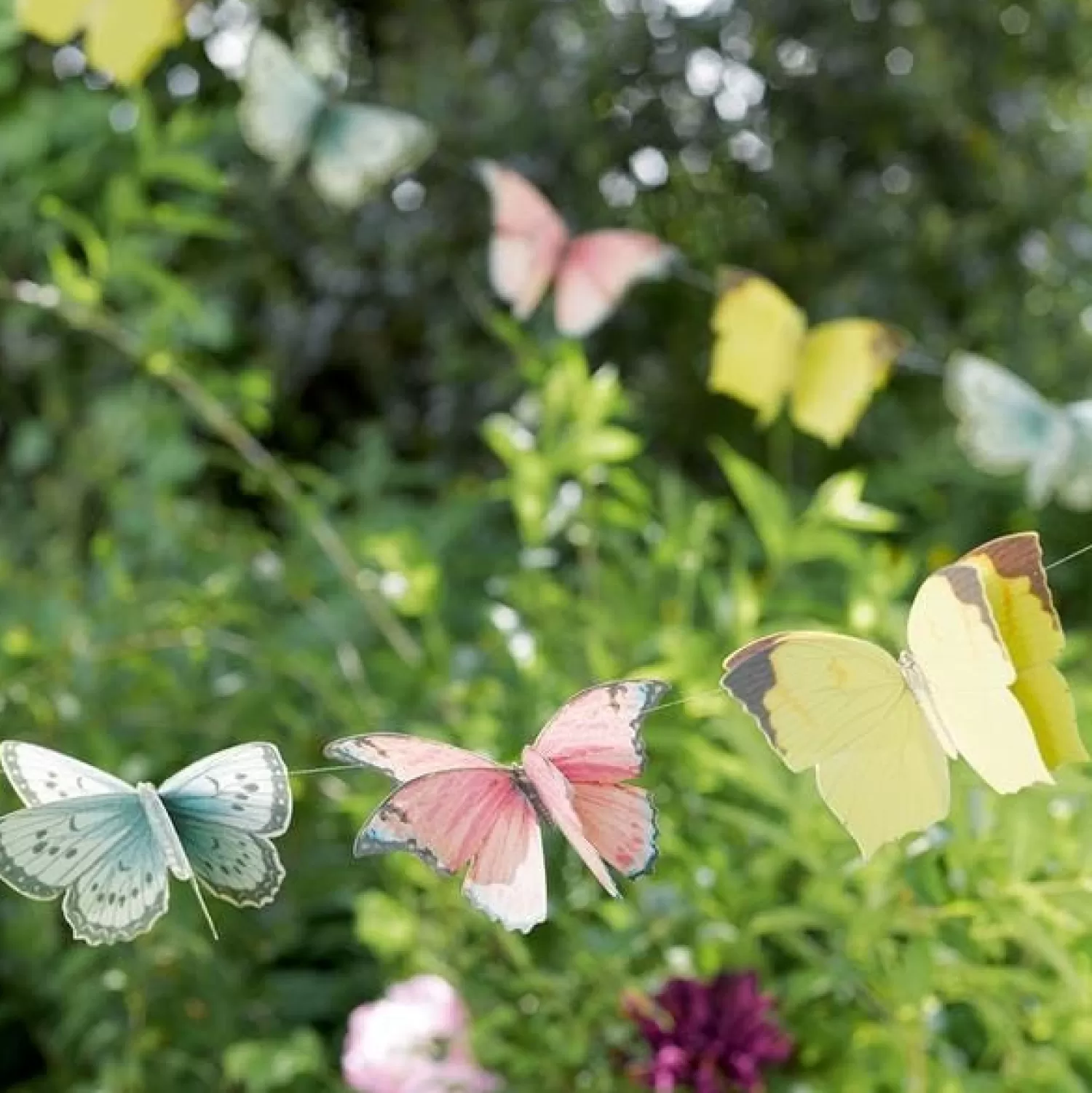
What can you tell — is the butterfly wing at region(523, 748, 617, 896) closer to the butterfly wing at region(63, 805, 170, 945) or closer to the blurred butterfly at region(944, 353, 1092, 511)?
the butterfly wing at region(63, 805, 170, 945)

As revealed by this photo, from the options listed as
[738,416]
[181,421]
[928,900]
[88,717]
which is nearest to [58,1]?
[88,717]

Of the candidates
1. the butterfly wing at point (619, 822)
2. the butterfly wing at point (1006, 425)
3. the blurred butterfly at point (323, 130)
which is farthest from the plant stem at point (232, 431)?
the butterfly wing at point (619, 822)

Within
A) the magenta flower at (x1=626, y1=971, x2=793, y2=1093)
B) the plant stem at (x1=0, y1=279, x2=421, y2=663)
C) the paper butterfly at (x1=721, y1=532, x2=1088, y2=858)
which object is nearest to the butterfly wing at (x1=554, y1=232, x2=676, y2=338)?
the plant stem at (x1=0, y1=279, x2=421, y2=663)

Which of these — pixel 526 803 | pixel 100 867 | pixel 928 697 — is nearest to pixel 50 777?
pixel 100 867

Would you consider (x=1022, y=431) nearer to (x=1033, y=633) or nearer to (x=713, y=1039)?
(x=713, y=1039)

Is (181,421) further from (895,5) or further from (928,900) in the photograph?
(928,900)

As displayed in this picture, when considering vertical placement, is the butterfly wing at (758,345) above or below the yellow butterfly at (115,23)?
below

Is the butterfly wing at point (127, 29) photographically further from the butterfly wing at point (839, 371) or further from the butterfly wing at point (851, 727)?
the butterfly wing at point (851, 727)
